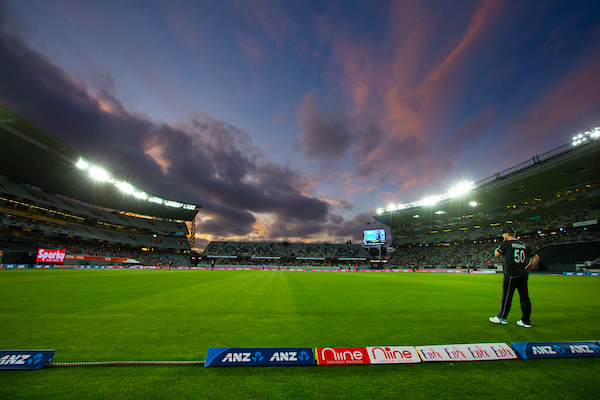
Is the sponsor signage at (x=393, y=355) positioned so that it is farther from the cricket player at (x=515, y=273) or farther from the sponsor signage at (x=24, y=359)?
the sponsor signage at (x=24, y=359)

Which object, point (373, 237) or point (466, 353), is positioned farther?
point (373, 237)

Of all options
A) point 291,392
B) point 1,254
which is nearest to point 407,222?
point 291,392

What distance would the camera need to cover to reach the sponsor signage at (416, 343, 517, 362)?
3066 mm

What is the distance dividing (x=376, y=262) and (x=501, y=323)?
68.5 metres

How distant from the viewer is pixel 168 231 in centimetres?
7494

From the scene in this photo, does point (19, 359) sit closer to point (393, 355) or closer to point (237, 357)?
point (237, 357)

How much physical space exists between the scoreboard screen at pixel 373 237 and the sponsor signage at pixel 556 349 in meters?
50.9

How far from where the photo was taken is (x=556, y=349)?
328 centimetres

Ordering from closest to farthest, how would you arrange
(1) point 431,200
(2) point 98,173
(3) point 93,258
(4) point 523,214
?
(2) point 98,173
(3) point 93,258
(4) point 523,214
(1) point 431,200

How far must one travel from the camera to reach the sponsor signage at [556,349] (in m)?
3.20

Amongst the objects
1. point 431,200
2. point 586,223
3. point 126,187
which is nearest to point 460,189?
point 431,200

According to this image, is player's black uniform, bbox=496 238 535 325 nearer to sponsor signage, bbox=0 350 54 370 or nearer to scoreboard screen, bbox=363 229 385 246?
sponsor signage, bbox=0 350 54 370

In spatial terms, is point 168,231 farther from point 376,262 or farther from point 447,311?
point 447,311

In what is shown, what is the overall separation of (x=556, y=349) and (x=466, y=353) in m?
1.39
